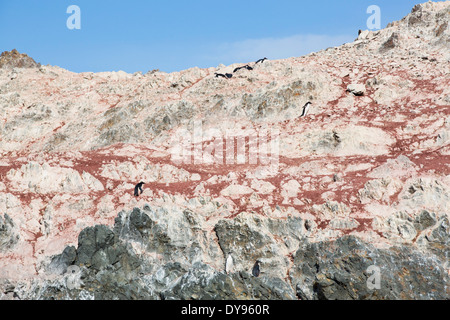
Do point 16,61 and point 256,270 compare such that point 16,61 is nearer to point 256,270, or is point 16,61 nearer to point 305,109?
point 305,109

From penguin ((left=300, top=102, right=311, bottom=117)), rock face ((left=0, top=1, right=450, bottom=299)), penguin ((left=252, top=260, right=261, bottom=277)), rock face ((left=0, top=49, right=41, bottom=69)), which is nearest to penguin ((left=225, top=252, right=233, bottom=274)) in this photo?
rock face ((left=0, top=1, right=450, bottom=299))

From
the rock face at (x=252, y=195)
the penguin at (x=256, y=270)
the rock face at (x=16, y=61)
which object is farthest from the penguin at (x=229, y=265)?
the rock face at (x=16, y=61)

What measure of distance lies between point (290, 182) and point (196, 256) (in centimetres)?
932

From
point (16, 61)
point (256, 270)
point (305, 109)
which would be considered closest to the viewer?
point (256, 270)

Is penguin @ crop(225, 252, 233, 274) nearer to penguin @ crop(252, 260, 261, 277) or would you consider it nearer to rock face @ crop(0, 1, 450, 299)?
rock face @ crop(0, 1, 450, 299)

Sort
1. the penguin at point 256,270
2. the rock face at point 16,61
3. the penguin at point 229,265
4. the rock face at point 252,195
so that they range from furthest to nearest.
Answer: the rock face at point 16,61, the penguin at point 229,265, the penguin at point 256,270, the rock face at point 252,195

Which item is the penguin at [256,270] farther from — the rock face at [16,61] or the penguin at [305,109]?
the rock face at [16,61]

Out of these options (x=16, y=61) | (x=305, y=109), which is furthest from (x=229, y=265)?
(x=16, y=61)

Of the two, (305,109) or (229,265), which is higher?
(305,109)

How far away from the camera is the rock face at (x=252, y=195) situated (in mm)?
24438

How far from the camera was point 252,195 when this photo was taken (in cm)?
2928

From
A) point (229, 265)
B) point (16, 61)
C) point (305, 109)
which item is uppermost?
point (16, 61)

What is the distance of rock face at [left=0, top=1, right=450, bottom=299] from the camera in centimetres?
2444
